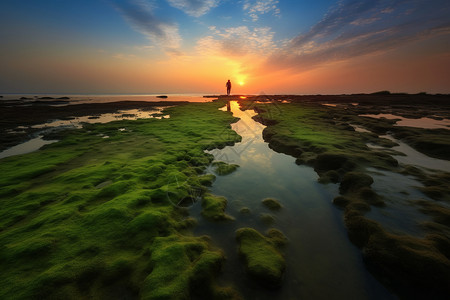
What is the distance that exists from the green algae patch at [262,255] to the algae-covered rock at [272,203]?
1.46 m

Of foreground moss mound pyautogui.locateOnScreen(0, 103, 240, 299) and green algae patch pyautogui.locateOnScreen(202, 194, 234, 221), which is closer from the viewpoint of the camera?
foreground moss mound pyautogui.locateOnScreen(0, 103, 240, 299)

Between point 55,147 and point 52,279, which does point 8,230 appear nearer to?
point 52,279

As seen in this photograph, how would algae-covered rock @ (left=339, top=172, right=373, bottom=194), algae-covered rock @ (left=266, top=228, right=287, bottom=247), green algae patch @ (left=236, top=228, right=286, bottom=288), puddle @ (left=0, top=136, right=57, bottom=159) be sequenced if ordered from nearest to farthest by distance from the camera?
green algae patch @ (left=236, top=228, right=286, bottom=288)
algae-covered rock @ (left=266, top=228, right=287, bottom=247)
algae-covered rock @ (left=339, top=172, right=373, bottom=194)
puddle @ (left=0, top=136, right=57, bottom=159)

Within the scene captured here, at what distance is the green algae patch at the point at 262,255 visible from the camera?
4.37 meters

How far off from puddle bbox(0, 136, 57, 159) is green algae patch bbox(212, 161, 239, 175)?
46.4 feet

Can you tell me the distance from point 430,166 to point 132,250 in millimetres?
15029

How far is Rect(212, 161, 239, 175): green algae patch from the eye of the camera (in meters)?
10.6

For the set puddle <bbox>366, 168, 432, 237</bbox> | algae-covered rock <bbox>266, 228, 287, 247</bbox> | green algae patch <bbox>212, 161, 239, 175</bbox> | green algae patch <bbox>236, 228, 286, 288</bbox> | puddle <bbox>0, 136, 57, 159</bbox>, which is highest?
puddle <bbox>366, 168, 432, 237</bbox>

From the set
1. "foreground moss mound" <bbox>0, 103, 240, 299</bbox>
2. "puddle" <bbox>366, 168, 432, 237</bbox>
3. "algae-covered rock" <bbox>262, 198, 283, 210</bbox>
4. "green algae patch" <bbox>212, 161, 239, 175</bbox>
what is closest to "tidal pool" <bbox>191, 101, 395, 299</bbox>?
"algae-covered rock" <bbox>262, 198, 283, 210</bbox>

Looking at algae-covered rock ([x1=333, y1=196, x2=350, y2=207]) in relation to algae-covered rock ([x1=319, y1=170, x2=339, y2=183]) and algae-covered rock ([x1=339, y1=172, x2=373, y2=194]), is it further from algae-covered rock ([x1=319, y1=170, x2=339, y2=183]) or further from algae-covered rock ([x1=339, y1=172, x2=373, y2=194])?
algae-covered rock ([x1=319, y1=170, x2=339, y2=183])

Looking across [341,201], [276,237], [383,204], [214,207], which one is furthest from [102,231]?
[383,204]

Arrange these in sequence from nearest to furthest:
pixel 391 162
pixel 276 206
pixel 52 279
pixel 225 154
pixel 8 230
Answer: pixel 52 279
pixel 8 230
pixel 276 206
pixel 391 162
pixel 225 154

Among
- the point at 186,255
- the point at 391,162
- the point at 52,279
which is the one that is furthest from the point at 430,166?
the point at 52,279

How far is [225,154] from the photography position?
13.7m
